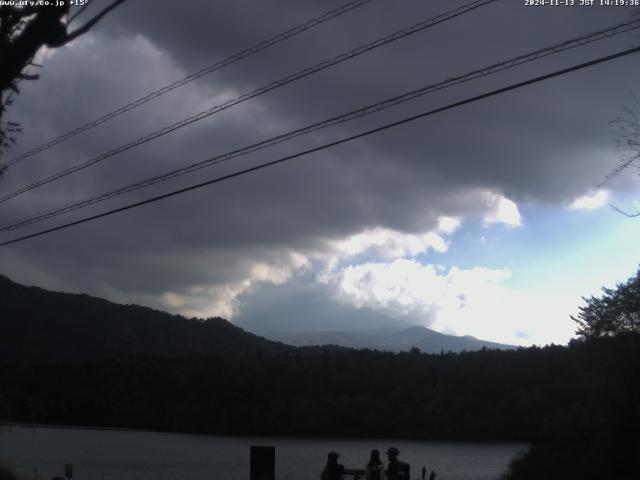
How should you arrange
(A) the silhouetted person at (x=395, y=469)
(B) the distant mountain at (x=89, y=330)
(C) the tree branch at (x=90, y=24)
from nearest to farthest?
(C) the tree branch at (x=90, y=24) → (A) the silhouetted person at (x=395, y=469) → (B) the distant mountain at (x=89, y=330)

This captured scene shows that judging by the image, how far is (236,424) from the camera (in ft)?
372

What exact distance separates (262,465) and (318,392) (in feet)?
345

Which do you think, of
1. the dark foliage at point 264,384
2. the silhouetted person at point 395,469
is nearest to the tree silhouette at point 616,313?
the silhouetted person at point 395,469

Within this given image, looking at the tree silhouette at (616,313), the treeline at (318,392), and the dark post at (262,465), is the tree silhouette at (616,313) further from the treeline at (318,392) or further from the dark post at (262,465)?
the treeline at (318,392)

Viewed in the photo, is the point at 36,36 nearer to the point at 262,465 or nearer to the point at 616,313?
the point at 262,465

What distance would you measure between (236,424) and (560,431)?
287ft

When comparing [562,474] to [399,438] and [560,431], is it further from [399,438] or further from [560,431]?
[399,438]

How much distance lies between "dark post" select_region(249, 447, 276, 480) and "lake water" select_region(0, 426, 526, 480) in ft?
109

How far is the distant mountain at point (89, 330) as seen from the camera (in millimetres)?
137000

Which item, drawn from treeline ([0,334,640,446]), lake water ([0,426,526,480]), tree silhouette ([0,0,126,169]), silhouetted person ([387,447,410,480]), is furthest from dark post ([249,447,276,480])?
treeline ([0,334,640,446])

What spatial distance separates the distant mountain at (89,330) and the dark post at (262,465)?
412ft

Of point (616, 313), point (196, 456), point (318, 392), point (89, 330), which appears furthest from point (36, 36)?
point (89, 330)

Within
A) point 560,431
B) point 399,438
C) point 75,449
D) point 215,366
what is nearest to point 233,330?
point 215,366

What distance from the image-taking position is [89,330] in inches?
6014
